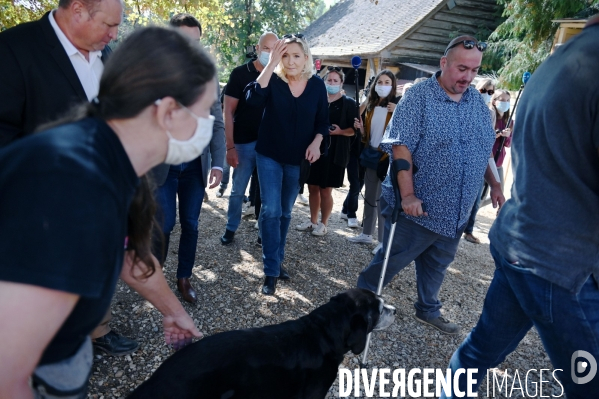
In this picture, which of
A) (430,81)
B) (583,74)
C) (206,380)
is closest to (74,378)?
(206,380)

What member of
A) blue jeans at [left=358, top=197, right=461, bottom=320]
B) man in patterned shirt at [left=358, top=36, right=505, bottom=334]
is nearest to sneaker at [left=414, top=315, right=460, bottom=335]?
blue jeans at [left=358, top=197, right=461, bottom=320]

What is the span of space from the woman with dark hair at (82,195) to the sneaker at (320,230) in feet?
14.5

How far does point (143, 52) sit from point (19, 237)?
507 mm

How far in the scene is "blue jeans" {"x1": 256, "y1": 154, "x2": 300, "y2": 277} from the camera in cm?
380

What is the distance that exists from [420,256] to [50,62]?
9.56 ft

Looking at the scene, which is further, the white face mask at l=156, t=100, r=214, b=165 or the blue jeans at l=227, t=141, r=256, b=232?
the blue jeans at l=227, t=141, r=256, b=232

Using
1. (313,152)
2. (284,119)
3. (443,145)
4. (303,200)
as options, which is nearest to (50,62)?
(284,119)

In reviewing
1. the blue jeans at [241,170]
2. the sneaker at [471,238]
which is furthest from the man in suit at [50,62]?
the sneaker at [471,238]

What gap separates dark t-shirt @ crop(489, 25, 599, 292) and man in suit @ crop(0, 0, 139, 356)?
218cm

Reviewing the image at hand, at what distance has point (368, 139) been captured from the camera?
5.39 metres

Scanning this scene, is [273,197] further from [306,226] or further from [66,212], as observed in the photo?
[66,212]

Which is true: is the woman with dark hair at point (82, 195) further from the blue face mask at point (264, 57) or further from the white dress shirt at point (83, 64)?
the blue face mask at point (264, 57)

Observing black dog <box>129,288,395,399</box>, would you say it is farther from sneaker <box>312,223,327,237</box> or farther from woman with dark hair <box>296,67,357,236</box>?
sneaker <box>312,223,327,237</box>

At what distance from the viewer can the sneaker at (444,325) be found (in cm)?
359
